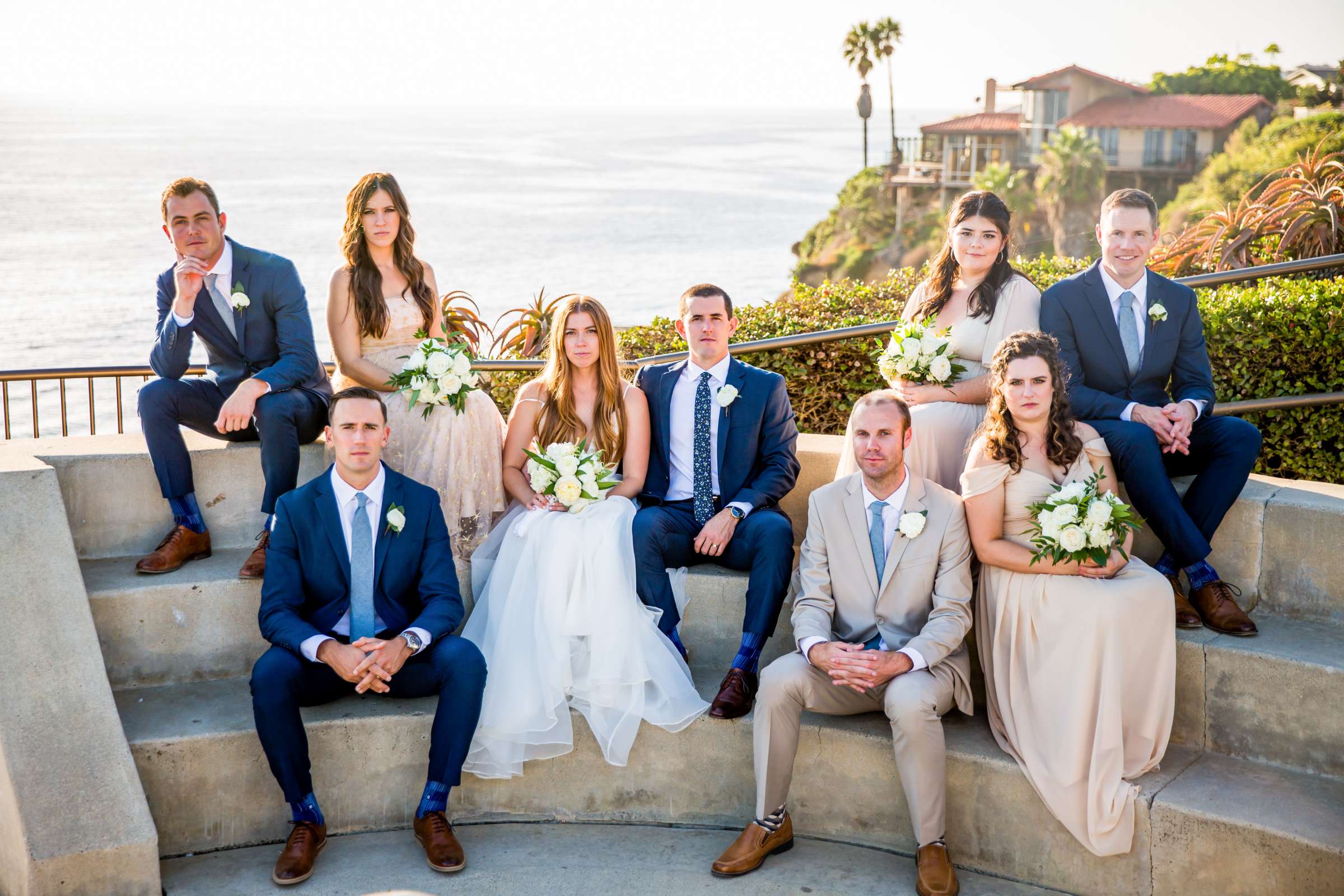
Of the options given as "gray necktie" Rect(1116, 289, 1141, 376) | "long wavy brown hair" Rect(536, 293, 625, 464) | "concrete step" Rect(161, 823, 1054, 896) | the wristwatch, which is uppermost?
"gray necktie" Rect(1116, 289, 1141, 376)

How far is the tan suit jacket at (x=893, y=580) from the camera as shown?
447cm

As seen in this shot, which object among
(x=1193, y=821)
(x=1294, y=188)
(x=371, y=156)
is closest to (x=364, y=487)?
(x=1193, y=821)

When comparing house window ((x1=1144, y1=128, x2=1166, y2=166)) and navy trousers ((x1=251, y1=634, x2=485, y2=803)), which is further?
house window ((x1=1144, y1=128, x2=1166, y2=166))

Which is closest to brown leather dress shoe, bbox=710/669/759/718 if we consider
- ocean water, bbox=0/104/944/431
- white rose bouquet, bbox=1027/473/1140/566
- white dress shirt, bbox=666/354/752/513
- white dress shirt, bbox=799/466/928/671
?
white dress shirt, bbox=799/466/928/671

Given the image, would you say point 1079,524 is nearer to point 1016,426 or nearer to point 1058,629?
point 1058,629

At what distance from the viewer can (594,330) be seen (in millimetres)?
5418

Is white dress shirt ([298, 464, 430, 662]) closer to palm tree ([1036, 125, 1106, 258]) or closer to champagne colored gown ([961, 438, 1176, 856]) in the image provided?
champagne colored gown ([961, 438, 1176, 856])

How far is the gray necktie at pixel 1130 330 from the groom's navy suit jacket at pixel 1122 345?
0.03 metres

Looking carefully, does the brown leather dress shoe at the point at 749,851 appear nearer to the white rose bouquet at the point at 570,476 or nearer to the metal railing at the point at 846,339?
the white rose bouquet at the point at 570,476

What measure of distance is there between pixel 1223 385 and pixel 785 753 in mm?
3539

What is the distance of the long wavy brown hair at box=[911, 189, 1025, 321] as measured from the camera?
5.30m

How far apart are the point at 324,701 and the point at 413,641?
0.53m

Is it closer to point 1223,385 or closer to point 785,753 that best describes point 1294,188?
point 1223,385

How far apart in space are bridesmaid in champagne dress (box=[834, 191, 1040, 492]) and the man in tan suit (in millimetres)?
543
